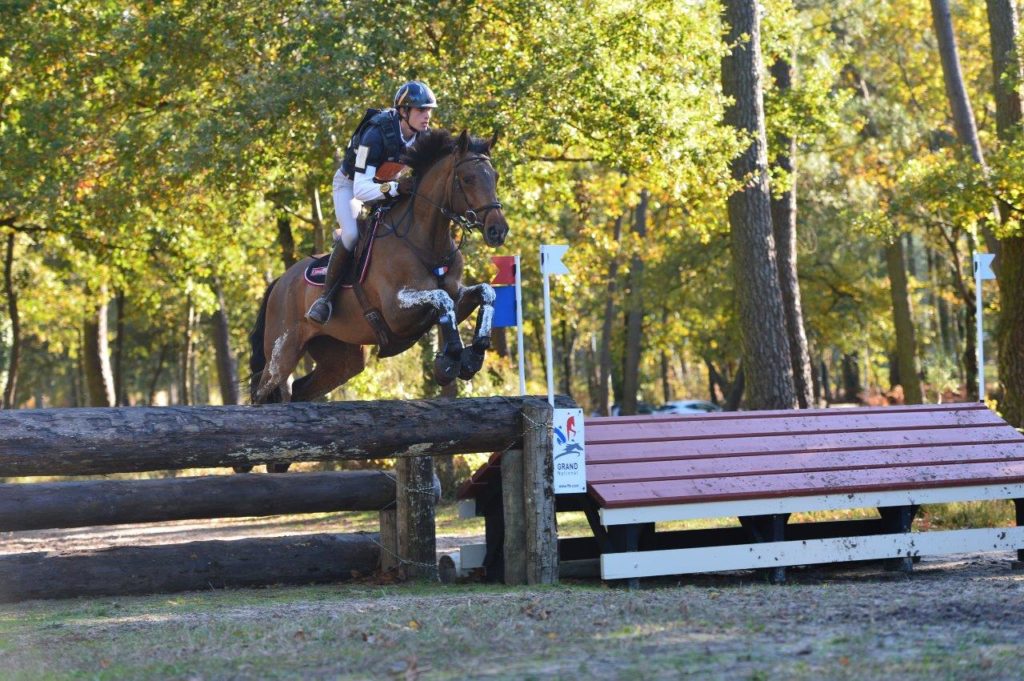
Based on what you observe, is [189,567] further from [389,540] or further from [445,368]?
[445,368]

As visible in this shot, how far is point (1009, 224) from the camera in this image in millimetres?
14812

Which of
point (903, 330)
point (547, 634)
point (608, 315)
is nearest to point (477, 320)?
point (547, 634)

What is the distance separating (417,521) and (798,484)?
8.64 ft

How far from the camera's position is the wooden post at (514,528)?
7598 millimetres

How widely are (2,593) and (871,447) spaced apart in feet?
19.1

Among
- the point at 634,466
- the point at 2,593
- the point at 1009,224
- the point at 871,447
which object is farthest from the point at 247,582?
the point at 1009,224

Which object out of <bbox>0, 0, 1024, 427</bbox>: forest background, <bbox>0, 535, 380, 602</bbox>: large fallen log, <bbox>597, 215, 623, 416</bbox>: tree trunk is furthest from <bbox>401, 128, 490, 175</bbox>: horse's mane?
<bbox>597, 215, 623, 416</bbox>: tree trunk

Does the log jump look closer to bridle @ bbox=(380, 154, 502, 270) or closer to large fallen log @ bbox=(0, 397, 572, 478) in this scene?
large fallen log @ bbox=(0, 397, 572, 478)

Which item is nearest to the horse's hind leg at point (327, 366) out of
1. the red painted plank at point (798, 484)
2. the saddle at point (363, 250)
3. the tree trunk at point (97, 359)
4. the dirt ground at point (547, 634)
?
the saddle at point (363, 250)

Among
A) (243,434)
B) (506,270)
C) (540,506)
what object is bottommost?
(540,506)

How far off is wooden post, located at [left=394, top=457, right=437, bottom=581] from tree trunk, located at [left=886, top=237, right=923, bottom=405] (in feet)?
57.5

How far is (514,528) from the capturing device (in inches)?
299

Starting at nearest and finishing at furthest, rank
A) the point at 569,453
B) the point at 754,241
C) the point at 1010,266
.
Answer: the point at 569,453
the point at 754,241
the point at 1010,266

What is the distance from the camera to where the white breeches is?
8523 mm
